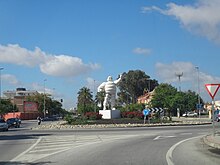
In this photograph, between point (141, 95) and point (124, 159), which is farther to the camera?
point (141, 95)

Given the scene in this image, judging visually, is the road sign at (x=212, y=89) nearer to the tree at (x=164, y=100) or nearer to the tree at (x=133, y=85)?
the tree at (x=164, y=100)

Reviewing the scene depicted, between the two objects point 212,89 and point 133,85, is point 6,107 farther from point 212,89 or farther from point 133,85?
point 212,89

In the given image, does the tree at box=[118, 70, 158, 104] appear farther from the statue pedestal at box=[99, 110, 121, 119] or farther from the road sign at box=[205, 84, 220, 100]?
the road sign at box=[205, 84, 220, 100]

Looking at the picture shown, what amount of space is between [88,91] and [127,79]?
15.9 m

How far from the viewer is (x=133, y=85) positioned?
141 meters

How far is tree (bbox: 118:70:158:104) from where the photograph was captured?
456 feet

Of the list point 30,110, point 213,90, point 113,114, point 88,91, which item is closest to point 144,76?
point 88,91

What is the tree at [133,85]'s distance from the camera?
13900cm

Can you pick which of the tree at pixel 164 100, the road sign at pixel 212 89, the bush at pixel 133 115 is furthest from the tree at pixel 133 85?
the road sign at pixel 212 89

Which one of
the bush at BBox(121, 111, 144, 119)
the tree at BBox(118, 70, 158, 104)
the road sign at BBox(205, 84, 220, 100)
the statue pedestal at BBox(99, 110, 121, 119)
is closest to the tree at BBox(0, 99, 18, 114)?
the tree at BBox(118, 70, 158, 104)

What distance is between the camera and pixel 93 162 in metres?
14.1

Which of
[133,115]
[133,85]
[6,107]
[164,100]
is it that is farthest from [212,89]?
[133,85]

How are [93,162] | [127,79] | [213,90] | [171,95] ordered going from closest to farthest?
[93,162] → [213,90] → [171,95] → [127,79]

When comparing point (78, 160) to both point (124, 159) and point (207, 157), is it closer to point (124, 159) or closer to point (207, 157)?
point (124, 159)
